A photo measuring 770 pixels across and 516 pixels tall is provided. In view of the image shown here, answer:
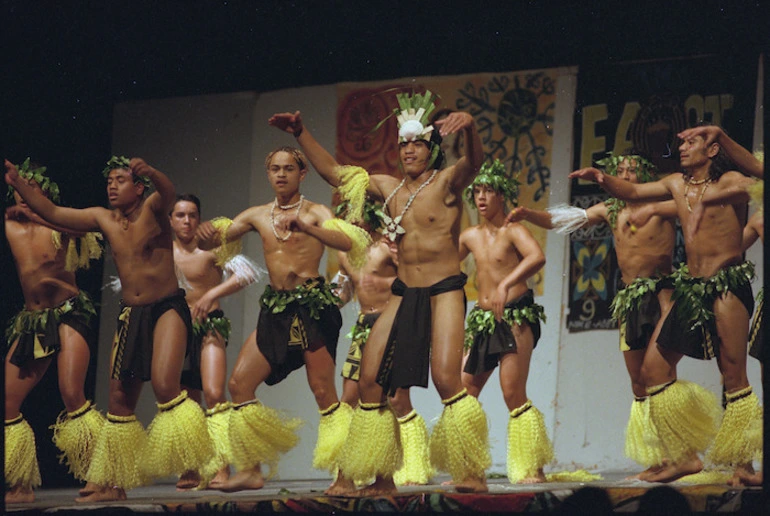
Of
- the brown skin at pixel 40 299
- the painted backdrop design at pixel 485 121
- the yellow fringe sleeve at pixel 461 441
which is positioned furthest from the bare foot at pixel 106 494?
the painted backdrop design at pixel 485 121

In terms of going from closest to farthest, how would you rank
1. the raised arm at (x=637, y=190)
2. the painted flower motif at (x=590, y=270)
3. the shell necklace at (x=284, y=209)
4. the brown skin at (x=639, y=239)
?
the raised arm at (x=637, y=190), the shell necklace at (x=284, y=209), the brown skin at (x=639, y=239), the painted flower motif at (x=590, y=270)

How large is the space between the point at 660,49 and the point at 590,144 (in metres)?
0.73

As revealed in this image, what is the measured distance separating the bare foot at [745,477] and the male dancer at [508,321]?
1.25 meters

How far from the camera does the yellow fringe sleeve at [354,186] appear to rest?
5664mm

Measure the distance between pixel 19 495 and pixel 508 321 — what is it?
2593 millimetres

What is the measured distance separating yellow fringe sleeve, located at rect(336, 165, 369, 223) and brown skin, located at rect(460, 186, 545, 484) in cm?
118

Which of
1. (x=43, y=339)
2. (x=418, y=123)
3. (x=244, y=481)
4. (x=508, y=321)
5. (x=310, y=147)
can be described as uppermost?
(x=418, y=123)

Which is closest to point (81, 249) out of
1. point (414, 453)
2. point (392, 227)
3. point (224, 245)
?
point (224, 245)

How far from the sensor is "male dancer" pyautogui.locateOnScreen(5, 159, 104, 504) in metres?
6.19

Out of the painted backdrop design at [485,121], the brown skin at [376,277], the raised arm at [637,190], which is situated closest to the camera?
the raised arm at [637,190]

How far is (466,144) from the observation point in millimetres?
5312

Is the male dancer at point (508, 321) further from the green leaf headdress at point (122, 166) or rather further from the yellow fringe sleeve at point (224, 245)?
the green leaf headdress at point (122, 166)

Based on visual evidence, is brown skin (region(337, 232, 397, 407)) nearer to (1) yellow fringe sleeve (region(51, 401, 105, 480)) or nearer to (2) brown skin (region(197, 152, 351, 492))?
(2) brown skin (region(197, 152, 351, 492))

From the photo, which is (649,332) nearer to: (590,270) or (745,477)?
(745,477)
